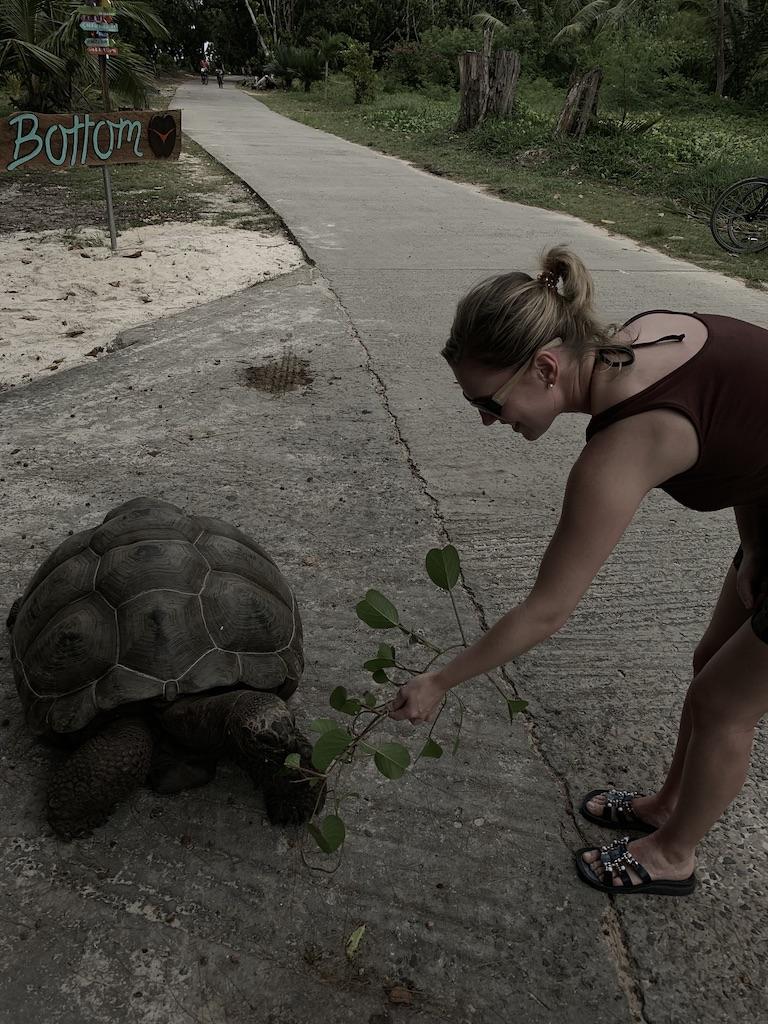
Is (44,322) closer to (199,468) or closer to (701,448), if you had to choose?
(199,468)

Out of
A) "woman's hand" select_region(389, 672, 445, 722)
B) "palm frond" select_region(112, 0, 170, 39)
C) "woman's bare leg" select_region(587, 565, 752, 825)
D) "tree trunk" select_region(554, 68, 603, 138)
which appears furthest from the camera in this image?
"tree trunk" select_region(554, 68, 603, 138)

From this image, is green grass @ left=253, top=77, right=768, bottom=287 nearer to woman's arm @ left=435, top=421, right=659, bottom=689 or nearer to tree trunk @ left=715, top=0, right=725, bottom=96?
tree trunk @ left=715, top=0, right=725, bottom=96

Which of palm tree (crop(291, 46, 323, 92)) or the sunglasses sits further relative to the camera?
palm tree (crop(291, 46, 323, 92))

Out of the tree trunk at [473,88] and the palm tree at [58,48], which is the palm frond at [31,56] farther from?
the tree trunk at [473,88]

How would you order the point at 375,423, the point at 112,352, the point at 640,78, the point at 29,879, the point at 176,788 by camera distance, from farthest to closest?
the point at 640,78, the point at 112,352, the point at 375,423, the point at 176,788, the point at 29,879

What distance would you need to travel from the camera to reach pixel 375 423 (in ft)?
14.1

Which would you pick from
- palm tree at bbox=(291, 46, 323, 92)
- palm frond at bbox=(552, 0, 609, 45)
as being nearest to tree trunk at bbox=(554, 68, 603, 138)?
palm frond at bbox=(552, 0, 609, 45)

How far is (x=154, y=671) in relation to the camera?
2.03 meters

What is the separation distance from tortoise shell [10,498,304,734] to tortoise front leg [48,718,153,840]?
8 cm

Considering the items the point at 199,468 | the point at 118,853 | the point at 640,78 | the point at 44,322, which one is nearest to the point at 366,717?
the point at 118,853

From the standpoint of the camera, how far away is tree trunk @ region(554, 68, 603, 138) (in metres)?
13.9

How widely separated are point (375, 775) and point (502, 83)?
17109mm

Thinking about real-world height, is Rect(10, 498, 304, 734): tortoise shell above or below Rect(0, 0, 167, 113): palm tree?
below

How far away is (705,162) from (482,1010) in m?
A: 14.1
